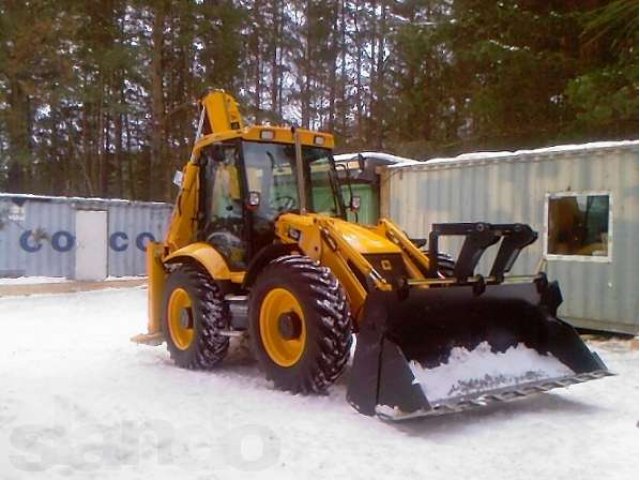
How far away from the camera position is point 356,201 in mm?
7055

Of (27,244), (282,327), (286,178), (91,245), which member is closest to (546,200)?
(286,178)

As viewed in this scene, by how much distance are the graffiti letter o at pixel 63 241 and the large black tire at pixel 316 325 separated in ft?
32.0

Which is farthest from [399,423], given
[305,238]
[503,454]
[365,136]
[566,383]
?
[365,136]

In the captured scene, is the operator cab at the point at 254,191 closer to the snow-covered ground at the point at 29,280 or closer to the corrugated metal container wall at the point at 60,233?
the snow-covered ground at the point at 29,280

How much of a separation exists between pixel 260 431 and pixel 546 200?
5.58 m

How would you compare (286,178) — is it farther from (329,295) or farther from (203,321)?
(329,295)

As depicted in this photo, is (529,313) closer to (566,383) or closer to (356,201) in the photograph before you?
(566,383)

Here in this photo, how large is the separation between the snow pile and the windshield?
2159 millimetres

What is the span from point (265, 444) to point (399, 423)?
1.02m

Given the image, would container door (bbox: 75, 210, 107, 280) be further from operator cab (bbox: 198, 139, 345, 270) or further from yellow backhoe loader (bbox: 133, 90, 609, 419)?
operator cab (bbox: 198, 139, 345, 270)

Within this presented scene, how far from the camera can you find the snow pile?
197 inches

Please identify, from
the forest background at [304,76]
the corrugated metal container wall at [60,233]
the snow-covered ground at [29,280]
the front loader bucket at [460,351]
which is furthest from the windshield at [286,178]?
the corrugated metal container wall at [60,233]

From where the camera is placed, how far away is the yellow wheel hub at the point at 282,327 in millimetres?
5652

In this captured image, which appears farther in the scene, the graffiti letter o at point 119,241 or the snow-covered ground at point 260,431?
the graffiti letter o at point 119,241
